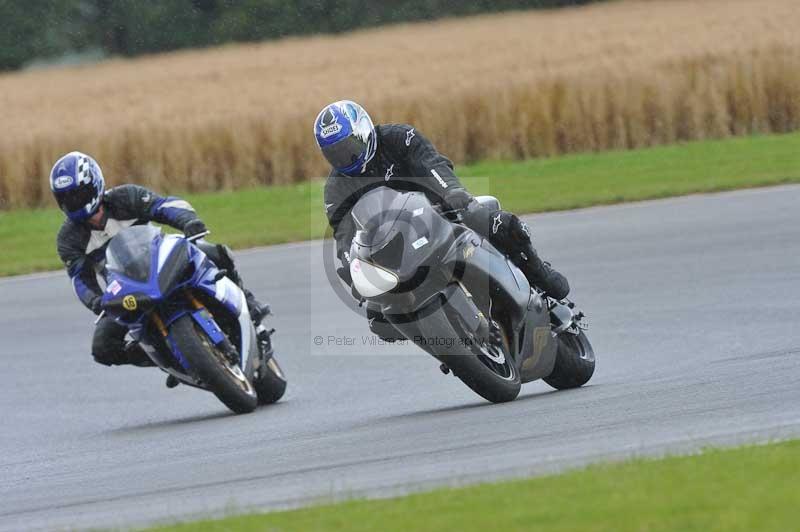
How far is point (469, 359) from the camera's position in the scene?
7.88 metres

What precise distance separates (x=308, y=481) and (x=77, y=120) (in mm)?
23729

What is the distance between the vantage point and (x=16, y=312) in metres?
15.6

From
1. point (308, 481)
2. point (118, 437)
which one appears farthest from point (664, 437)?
point (118, 437)

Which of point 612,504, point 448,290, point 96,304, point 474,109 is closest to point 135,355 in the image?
point 96,304

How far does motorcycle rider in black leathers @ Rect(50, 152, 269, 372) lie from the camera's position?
970cm

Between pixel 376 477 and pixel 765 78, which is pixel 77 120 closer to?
pixel 765 78

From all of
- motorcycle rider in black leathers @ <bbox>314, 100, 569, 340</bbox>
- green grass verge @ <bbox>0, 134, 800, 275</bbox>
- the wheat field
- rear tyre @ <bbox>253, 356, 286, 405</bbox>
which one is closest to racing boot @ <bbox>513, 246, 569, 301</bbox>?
motorcycle rider in black leathers @ <bbox>314, 100, 569, 340</bbox>

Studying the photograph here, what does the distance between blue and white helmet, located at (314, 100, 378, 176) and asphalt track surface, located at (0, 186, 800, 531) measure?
4.58 feet

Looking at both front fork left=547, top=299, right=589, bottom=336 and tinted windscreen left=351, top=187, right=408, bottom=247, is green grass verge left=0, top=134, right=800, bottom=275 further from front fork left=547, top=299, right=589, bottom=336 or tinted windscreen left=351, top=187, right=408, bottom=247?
tinted windscreen left=351, top=187, right=408, bottom=247

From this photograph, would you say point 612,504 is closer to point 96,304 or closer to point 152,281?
point 152,281

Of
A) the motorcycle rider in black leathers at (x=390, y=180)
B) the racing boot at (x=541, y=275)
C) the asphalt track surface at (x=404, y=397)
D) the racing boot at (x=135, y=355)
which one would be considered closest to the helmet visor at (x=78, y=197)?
the racing boot at (x=135, y=355)

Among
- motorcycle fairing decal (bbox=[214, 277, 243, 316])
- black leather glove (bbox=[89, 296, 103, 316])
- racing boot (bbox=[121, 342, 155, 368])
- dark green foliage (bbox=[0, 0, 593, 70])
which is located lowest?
dark green foliage (bbox=[0, 0, 593, 70])

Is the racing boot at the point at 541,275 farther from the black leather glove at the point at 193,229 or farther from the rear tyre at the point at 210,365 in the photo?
the black leather glove at the point at 193,229

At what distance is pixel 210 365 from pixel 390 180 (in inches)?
57.7
